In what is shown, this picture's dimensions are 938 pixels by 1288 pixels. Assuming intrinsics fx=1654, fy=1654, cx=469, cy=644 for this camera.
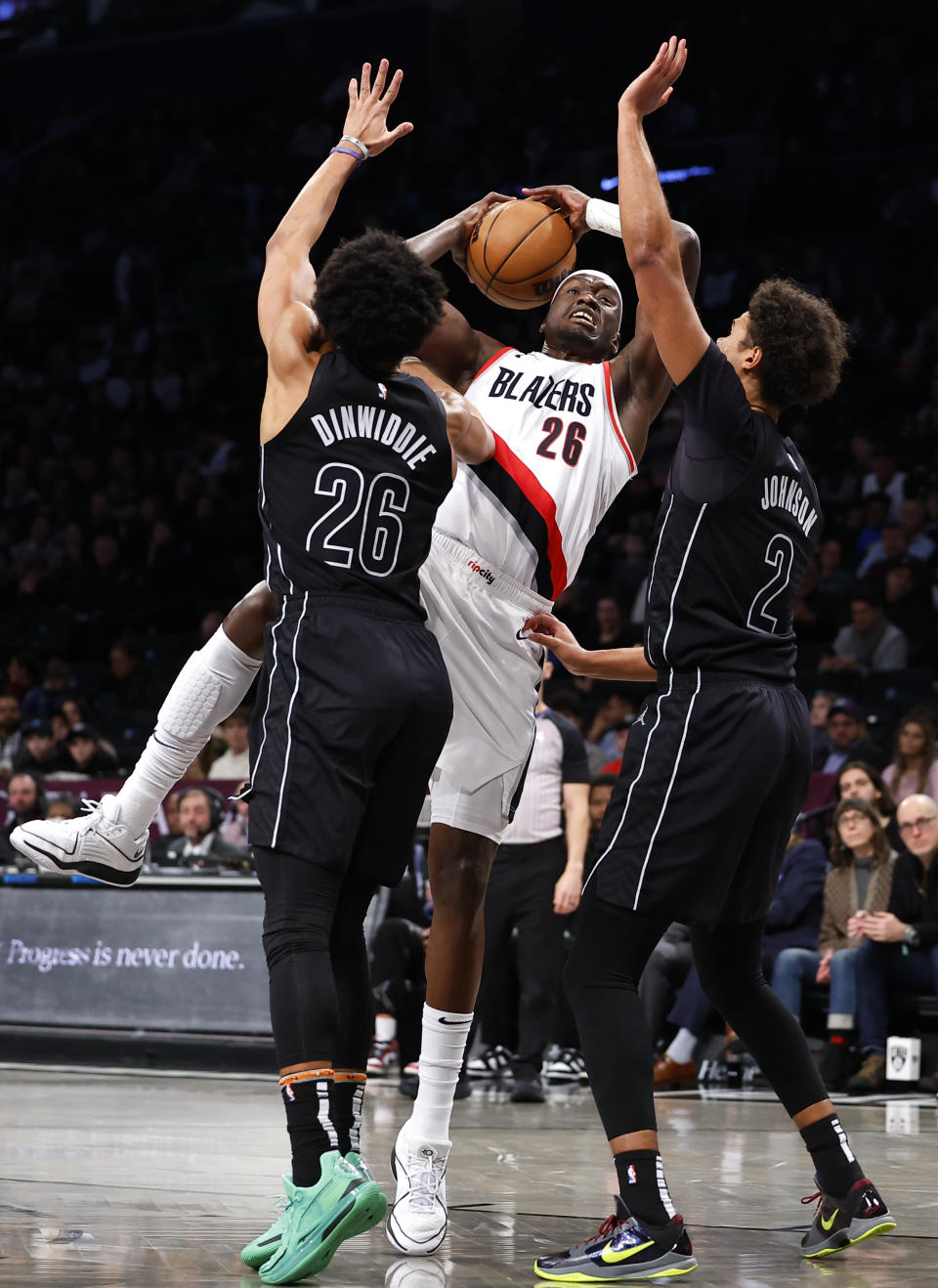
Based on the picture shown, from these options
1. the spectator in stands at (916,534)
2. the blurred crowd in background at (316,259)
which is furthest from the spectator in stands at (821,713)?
the spectator in stands at (916,534)

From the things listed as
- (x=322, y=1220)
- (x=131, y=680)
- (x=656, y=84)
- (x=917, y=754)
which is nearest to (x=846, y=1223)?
(x=322, y=1220)

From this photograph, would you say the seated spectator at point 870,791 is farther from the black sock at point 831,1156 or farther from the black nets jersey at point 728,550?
the black nets jersey at point 728,550

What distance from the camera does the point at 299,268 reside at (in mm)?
3799

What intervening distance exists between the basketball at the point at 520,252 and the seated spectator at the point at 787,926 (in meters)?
5.03

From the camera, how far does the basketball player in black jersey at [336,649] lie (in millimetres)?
3443

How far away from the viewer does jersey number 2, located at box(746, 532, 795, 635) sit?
3.81 metres

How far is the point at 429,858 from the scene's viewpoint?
4188mm

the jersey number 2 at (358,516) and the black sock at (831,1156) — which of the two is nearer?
the jersey number 2 at (358,516)

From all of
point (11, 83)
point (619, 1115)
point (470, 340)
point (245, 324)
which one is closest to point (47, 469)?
point (245, 324)

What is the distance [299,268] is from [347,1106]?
193 centimetres

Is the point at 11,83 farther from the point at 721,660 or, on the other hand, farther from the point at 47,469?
the point at 721,660

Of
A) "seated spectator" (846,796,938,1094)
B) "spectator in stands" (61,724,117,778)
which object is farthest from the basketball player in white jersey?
"spectator in stands" (61,724,117,778)

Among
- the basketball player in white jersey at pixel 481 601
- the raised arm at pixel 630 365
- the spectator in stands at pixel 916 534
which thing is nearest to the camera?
the basketball player in white jersey at pixel 481 601

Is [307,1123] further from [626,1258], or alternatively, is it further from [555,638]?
[555,638]
